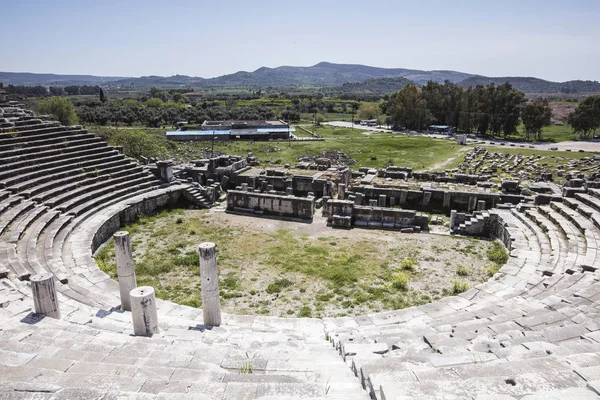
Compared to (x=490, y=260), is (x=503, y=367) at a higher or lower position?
higher

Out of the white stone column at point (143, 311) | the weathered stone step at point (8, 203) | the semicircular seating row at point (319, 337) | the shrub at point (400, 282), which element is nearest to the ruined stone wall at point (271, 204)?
the semicircular seating row at point (319, 337)

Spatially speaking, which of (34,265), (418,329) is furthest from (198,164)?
(418,329)

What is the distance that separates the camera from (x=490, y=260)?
16.2 m

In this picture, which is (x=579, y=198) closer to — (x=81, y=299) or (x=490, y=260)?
(x=490, y=260)

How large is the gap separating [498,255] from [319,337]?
10.3m

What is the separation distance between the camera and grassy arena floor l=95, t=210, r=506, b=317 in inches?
513

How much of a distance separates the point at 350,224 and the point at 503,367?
1536cm

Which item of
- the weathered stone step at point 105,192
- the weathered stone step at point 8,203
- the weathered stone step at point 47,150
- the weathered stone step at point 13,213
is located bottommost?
the weathered stone step at point 105,192

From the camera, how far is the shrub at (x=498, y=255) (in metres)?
15.9

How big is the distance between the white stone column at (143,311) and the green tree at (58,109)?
182 ft

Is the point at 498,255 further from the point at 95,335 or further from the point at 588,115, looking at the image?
the point at 588,115

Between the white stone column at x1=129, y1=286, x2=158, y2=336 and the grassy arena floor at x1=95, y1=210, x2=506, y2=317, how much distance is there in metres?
3.82

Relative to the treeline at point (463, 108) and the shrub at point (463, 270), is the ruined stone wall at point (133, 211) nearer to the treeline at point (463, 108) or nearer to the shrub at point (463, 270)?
the shrub at point (463, 270)

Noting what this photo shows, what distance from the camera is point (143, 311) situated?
8.55 metres
